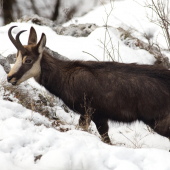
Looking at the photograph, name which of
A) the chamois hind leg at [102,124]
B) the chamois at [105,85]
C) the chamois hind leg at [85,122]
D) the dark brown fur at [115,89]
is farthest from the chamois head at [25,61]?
the chamois hind leg at [102,124]

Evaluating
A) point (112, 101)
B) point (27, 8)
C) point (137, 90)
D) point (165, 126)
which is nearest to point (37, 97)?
point (112, 101)

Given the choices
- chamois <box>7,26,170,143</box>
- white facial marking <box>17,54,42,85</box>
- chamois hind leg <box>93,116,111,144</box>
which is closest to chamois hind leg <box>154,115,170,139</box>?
chamois <box>7,26,170,143</box>

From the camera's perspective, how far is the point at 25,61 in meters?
4.45

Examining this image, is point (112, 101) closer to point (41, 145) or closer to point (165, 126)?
point (165, 126)

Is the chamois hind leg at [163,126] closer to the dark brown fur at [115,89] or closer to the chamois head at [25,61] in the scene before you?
the dark brown fur at [115,89]

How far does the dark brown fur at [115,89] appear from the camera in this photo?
423 centimetres

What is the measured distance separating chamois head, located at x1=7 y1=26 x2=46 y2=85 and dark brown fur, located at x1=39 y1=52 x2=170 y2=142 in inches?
5.2

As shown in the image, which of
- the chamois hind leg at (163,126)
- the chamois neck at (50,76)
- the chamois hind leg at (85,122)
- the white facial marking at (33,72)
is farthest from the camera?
the chamois neck at (50,76)

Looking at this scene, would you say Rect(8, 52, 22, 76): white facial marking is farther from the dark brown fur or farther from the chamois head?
the dark brown fur

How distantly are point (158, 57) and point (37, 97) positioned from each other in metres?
4.36

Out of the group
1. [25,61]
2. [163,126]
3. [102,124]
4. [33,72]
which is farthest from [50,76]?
[163,126]

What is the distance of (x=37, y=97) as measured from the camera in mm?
5715

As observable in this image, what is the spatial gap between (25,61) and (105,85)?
142 cm

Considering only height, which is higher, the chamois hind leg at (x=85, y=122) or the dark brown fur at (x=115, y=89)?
the dark brown fur at (x=115, y=89)
